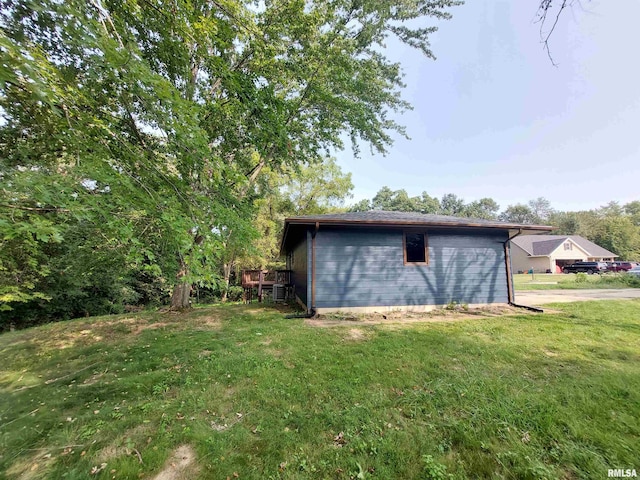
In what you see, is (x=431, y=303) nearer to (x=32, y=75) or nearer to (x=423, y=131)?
(x=32, y=75)

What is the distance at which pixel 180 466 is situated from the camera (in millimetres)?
1942

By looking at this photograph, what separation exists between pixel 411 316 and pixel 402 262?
1548 mm

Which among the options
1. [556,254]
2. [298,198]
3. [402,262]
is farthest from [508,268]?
[556,254]

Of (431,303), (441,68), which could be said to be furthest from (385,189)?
(431,303)

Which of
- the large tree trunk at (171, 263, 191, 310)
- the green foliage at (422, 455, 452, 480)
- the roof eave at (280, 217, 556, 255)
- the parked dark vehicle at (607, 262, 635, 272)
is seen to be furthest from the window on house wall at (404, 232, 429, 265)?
the parked dark vehicle at (607, 262, 635, 272)

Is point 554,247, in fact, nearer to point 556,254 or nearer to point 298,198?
point 556,254

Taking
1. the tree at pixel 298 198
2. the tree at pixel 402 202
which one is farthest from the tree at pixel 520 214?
the tree at pixel 298 198

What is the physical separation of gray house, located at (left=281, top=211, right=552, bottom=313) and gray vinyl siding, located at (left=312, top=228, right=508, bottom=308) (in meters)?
0.03

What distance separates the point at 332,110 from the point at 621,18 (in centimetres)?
624

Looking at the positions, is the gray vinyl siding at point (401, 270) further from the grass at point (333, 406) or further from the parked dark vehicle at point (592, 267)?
the parked dark vehicle at point (592, 267)

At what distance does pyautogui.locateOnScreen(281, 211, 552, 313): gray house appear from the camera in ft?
23.0

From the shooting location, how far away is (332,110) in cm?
792

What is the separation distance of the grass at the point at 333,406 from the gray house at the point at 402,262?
2.21 m

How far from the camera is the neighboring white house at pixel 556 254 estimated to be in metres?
30.7
